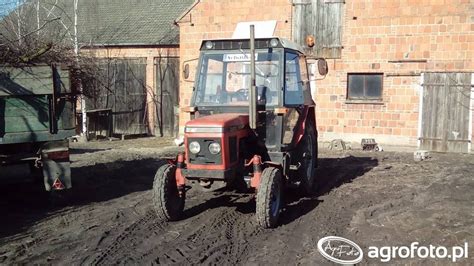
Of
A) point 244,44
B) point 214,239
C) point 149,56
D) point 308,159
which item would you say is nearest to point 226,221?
point 214,239

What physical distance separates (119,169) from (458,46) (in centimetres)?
941

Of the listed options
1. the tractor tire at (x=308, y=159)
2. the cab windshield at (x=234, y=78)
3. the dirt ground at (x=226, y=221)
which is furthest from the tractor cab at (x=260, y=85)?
the dirt ground at (x=226, y=221)

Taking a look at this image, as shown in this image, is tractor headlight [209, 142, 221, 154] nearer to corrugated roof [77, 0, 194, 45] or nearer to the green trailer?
the green trailer

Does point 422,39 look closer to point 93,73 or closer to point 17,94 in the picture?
point 93,73

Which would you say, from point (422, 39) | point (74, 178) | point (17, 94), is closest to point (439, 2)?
point (422, 39)

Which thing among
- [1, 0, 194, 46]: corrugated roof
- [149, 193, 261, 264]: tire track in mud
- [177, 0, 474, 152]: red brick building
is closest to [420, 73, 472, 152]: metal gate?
[177, 0, 474, 152]: red brick building

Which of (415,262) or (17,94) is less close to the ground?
(17,94)

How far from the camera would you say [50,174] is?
24.5ft

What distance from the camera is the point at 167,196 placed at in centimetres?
673

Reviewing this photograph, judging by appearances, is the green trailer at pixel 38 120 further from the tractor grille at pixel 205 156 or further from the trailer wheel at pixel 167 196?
the tractor grille at pixel 205 156

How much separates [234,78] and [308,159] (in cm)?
197

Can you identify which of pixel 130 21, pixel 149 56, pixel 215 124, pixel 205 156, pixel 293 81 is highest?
pixel 130 21

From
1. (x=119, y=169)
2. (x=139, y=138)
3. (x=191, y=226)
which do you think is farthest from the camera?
(x=139, y=138)

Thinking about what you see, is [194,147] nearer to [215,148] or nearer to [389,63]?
[215,148]
